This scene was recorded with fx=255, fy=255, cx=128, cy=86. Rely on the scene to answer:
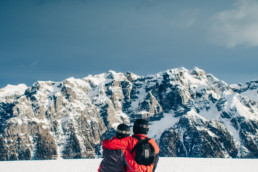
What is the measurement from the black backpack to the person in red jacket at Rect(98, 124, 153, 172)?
0.14 meters

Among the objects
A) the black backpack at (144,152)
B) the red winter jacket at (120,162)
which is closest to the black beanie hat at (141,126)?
the black backpack at (144,152)

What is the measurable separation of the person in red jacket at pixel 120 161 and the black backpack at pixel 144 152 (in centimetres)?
14

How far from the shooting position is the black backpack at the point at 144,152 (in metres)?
7.51

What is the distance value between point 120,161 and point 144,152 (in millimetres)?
814

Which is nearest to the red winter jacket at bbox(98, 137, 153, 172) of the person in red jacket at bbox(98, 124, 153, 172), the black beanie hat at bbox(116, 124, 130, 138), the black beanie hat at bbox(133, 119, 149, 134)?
the person in red jacket at bbox(98, 124, 153, 172)

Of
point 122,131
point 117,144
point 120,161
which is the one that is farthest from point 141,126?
point 120,161

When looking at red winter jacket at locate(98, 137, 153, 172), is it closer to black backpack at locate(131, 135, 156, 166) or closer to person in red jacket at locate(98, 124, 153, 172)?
person in red jacket at locate(98, 124, 153, 172)

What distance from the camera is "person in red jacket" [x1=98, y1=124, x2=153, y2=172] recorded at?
749 cm

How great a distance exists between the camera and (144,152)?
7.51m

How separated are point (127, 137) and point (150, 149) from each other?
0.79 metres

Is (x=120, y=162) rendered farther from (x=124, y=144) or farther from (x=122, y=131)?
(x=122, y=131)

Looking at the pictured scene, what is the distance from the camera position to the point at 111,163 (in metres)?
7.88

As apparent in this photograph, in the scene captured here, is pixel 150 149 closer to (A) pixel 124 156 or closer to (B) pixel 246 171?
(A) pixel 124 156

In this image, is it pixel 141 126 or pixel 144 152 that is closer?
pixel 144 152
